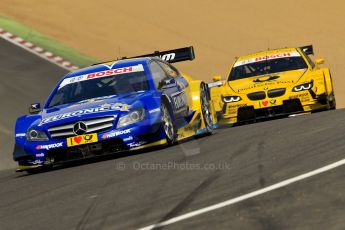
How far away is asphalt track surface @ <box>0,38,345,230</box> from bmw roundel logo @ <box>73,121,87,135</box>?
405 millimetres

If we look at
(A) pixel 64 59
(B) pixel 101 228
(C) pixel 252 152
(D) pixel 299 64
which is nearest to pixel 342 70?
(A) pixel 64 59

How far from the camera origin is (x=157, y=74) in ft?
43.2

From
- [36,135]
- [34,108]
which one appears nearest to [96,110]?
[36,135]

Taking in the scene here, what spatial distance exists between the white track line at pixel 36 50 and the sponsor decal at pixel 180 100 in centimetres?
1049

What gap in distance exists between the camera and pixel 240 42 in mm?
29953

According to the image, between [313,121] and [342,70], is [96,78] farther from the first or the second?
[342,70]

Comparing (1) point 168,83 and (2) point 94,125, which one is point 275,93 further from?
(2) point 94,125

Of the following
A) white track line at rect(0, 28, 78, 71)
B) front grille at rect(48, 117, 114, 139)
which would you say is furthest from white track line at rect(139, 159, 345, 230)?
white track line at rect(0, 28, 78, 71)

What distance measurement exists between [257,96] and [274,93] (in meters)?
0.29

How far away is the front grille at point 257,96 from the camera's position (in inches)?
640

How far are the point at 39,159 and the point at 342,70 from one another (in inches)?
674

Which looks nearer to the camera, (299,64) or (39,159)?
(39,159)

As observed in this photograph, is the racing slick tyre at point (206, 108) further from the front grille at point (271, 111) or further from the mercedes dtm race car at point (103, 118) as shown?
the front grille at point (271, 111)

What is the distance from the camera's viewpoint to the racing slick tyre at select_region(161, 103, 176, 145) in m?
11.9
